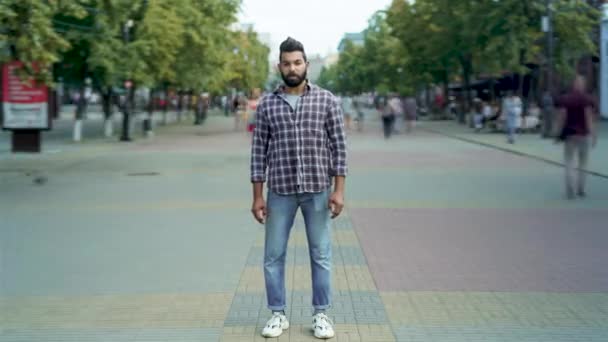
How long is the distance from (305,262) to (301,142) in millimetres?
2948

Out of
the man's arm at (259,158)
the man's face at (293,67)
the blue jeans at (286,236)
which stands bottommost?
the blue jeans at (286,236)

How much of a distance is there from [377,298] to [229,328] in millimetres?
1362

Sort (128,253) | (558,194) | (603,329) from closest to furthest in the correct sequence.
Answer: (603,329), (128,253), (558,194)

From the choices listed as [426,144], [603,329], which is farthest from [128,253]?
[426,144]

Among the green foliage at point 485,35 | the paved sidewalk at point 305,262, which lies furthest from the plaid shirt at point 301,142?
the green foliage at point 485,35

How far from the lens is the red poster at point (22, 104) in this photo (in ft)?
69.3

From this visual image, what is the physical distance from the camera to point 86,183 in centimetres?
1552

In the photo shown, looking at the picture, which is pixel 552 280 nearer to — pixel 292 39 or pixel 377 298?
pixel 377 298

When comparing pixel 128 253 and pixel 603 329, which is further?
pixel 128 253

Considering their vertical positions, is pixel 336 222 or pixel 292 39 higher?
pixel 292 39

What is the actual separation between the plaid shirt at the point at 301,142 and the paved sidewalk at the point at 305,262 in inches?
41.6

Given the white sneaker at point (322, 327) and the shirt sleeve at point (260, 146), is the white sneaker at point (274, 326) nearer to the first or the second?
the white sneaker at point (322, 327)

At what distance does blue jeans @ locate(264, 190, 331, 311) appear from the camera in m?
5.14

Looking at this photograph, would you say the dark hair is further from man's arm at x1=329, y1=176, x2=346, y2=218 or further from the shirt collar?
man's arm at x1=329, y1=176, x2=346, y2=218
